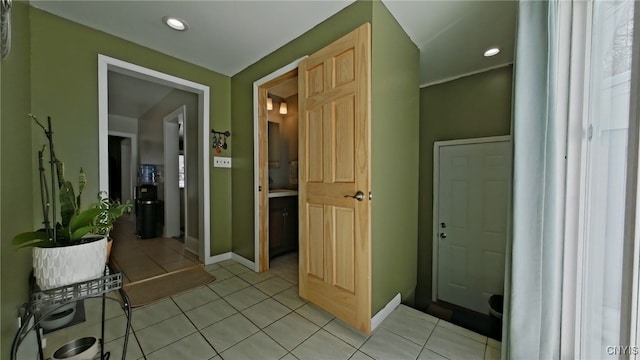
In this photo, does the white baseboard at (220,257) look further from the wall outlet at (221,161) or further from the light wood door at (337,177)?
the light wood door at (337,177)

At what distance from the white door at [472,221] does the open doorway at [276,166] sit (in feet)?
6.65

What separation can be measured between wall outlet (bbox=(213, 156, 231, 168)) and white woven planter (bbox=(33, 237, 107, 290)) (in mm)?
1973

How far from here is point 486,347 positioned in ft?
4.95

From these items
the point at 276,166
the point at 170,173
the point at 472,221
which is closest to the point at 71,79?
the point at 170,173

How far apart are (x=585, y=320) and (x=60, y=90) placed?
3.93 m

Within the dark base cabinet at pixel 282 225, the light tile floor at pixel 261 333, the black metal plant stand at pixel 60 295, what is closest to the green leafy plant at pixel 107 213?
the black metal plant stand at pixel 60 295

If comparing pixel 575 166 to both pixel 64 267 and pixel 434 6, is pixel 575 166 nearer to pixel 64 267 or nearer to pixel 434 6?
pixel 434 6

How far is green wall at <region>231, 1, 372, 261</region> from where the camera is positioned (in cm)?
226

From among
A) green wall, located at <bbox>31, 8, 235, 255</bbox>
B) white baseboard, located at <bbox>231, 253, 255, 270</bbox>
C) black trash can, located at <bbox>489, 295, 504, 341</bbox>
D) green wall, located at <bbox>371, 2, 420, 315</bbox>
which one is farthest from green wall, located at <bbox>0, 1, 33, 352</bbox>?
black trash can, located at <bbox>489, 295, 504, 341</bbox>

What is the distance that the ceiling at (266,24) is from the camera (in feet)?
5.79

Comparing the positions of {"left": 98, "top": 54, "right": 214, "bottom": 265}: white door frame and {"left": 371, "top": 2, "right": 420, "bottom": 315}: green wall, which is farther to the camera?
{"left": 98, "top": 54, "right": 214, "bottom": 265}: white door frame

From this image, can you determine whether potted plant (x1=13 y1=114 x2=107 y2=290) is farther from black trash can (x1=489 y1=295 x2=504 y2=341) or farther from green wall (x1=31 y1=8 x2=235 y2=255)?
black trash can (x1=489 y1=295 x2=504 y2=341)

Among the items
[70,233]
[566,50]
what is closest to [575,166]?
[566,50]

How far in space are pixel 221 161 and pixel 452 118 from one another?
3.00m
